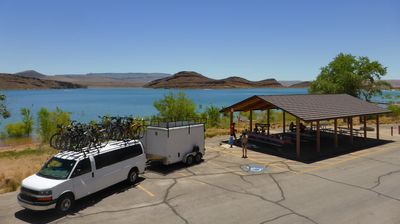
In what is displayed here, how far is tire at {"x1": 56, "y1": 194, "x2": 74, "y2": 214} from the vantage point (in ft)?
39.0

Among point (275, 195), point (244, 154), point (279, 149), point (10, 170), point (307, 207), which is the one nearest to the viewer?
point (307, 207)

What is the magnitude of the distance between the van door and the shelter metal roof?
12.5m

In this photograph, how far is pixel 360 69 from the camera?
175 ft

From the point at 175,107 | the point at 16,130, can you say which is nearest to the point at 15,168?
the point at 175,107

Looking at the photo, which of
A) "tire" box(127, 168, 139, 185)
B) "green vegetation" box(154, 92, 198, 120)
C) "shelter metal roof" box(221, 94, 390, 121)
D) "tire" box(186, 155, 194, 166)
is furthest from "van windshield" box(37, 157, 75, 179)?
"green vegetation" box(154, 92, 198, 120)

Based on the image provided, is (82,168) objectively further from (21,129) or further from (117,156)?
(21,129)

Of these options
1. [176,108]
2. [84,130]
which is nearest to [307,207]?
[84,130]

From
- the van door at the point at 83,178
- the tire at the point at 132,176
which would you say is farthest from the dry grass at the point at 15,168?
the tire at the point at 132,176

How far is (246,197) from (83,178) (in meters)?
6.27

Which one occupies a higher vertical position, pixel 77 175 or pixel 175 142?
pixel 175 142

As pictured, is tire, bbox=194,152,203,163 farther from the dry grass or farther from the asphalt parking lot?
the dry grass

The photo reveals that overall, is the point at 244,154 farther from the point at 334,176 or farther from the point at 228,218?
the point at 228,218

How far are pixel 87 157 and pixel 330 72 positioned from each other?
49.5 metres

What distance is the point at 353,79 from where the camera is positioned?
51844 millimetres
